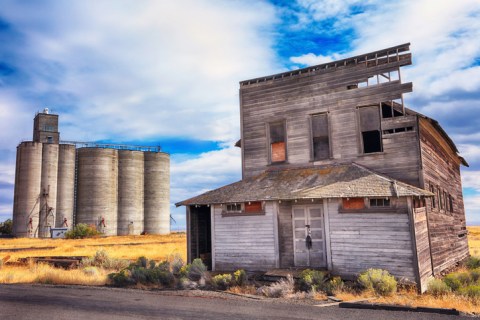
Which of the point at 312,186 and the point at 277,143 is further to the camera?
the point at 277,143

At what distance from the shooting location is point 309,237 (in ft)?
52.0

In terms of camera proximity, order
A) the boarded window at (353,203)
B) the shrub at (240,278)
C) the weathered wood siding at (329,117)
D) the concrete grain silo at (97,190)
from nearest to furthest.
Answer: the boarded window at (353,203) < the shrub at (240,278) < the weathered wood siding at (329,117) < the concrete grain silo at (97,190)

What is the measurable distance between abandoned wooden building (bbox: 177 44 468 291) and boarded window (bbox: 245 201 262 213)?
0.04 metres

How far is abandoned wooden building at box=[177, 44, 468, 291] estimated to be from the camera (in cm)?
1411

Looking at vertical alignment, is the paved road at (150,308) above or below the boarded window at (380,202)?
below

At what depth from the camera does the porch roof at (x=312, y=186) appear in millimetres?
14107

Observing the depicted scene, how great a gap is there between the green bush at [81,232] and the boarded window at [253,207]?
37.5 meters

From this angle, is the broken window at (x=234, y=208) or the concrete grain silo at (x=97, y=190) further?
the concrete grain silo at (x=97, y=190)

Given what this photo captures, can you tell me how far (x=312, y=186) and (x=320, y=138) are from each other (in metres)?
3.31

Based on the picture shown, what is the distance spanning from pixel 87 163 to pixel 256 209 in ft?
141

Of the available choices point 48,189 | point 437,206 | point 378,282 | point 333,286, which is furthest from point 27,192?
point 378,282

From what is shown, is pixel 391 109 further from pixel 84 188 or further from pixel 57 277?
pixel 84 188

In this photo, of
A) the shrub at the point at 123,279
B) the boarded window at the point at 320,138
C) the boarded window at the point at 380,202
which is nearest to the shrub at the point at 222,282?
the shrub at the point at 123,279

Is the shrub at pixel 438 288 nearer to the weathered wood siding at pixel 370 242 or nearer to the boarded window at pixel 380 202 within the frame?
the weathered wood siding at pixel 370 242
